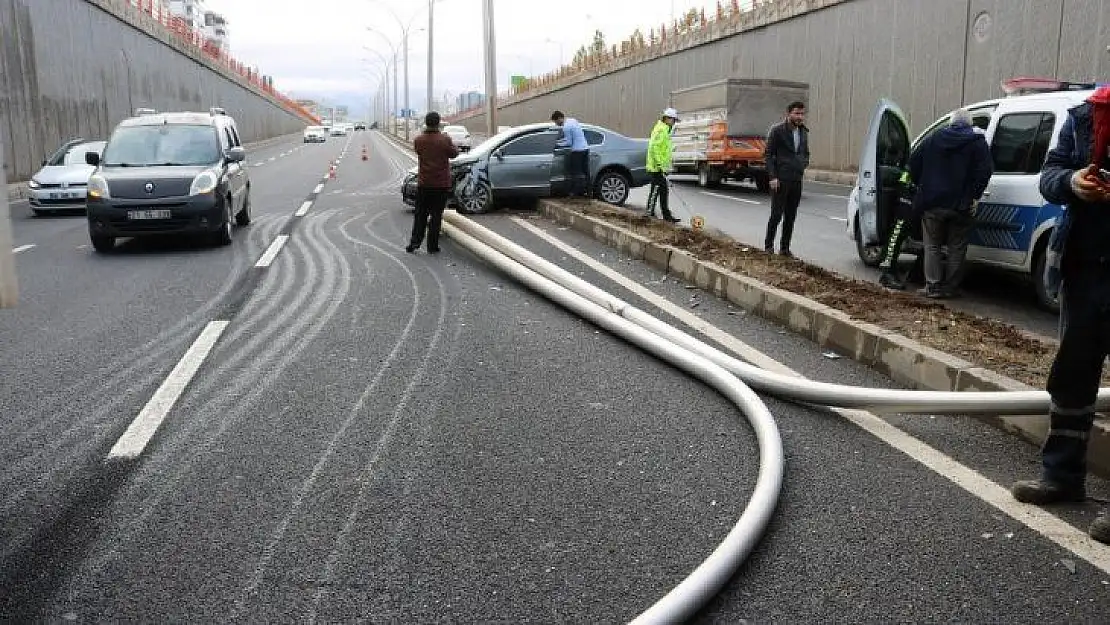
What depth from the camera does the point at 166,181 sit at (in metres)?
12.5

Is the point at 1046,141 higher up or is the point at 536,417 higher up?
the point at 1046,141

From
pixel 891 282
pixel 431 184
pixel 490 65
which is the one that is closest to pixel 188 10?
pixel 490 65

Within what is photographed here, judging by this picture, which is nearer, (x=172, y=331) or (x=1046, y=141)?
(x=172, y=331)

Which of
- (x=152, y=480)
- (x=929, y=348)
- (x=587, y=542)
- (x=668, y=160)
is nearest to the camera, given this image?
(x=587, y=542)

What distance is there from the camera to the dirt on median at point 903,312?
18.8ft

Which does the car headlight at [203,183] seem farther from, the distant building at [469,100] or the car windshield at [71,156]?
the distant building at [469,100]

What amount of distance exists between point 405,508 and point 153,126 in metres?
11.7

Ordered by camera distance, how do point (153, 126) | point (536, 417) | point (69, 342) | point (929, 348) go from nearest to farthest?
point (536, 417)
point (929, 348)
point (69, 342)
point (153, 126)

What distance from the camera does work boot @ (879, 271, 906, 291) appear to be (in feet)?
30.4

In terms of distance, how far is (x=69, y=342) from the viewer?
23.4 feet

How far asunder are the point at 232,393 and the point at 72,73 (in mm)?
29483

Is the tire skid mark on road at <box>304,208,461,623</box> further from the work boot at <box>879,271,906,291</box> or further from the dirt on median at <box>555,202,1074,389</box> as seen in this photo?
the work boot at <box>879,271,906,291</box>

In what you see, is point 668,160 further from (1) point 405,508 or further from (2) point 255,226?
(1) point 405,508

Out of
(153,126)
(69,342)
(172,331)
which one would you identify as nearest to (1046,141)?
(172,331)
